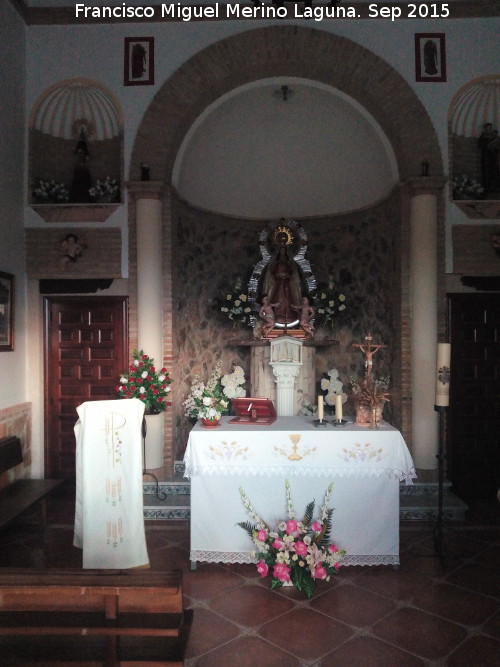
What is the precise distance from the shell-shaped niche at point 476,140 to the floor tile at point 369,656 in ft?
17.3

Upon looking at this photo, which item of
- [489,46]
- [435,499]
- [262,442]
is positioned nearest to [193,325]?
[262,442]

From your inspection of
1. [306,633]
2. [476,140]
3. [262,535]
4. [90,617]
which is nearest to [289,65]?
[476,140]

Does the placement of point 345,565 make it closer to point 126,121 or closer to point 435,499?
point 435,499

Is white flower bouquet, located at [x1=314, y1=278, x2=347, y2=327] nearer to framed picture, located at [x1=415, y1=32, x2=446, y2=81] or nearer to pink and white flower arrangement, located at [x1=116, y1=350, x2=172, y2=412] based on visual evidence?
pink and white flower arrangement, located at [x1=116, y1=350, x2=172, y2=412]

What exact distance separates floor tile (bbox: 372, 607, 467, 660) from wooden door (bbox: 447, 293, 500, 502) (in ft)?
10.3

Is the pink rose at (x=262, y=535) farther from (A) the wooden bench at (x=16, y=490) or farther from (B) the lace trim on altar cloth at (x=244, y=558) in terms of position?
(A) the wooden bench at (x=16, y=490)

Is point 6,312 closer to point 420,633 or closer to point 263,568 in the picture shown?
point 263,568

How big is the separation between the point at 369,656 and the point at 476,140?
6147 mm

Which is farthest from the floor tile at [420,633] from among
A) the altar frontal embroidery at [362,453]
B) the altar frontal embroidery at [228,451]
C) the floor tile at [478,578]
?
the altar frontal embroidery at [228,451]

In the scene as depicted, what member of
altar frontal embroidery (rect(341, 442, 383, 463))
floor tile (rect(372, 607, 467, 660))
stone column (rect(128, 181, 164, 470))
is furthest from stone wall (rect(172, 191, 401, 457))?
floor tile (rect(372, 607, 467, 660))

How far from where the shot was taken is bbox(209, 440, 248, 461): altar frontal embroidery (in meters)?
4.46

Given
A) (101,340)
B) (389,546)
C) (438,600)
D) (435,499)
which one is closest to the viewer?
(438,600)

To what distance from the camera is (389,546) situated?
14.6ft

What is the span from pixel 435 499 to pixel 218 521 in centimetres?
275
